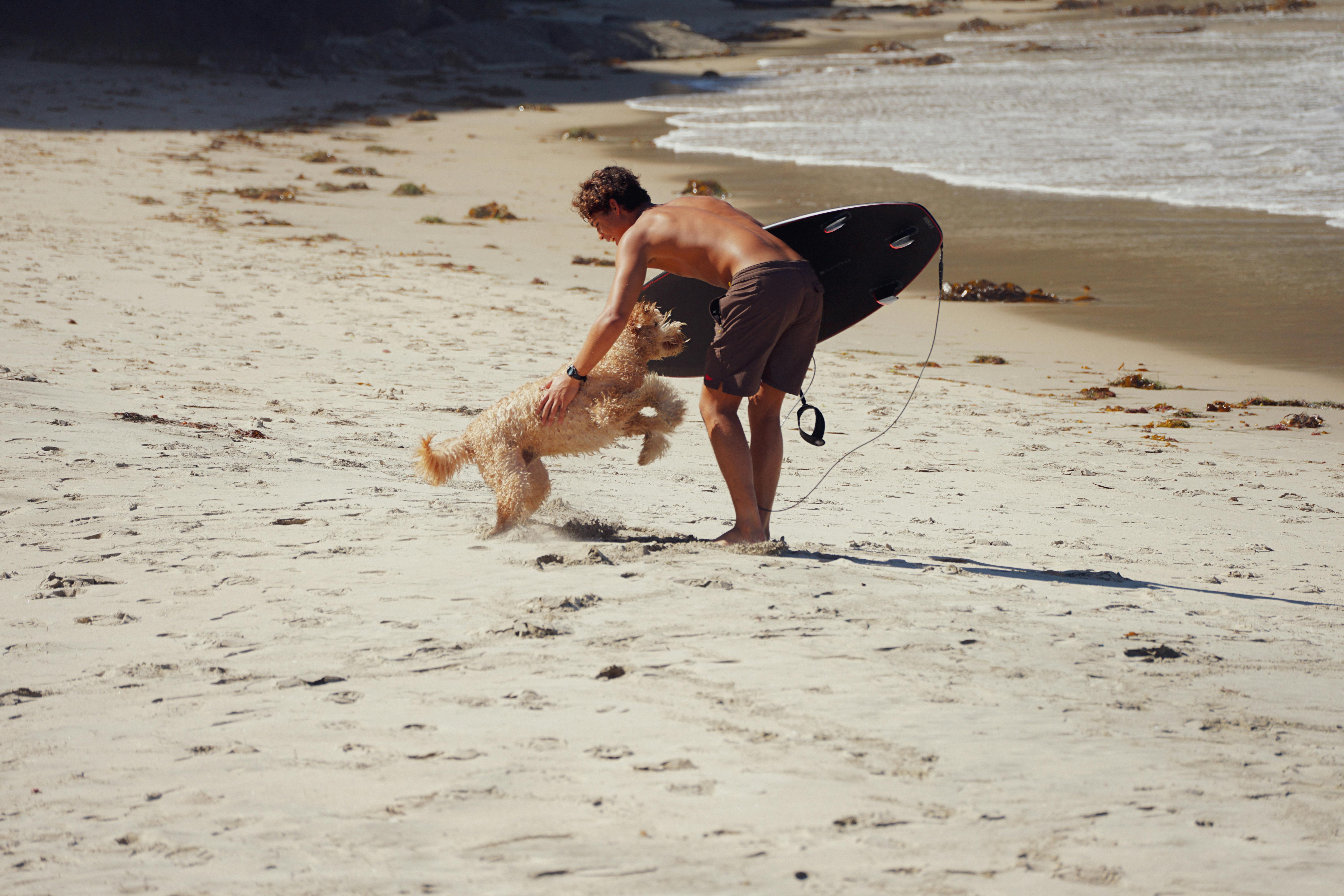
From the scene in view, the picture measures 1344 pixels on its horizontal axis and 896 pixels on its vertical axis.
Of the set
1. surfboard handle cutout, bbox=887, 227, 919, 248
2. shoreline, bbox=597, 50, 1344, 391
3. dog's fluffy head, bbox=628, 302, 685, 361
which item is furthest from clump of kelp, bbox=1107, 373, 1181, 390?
dog's fluffy head, bbox=628, 302, 685, 361

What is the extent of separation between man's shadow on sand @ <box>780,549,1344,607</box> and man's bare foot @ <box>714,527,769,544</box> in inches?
5.2

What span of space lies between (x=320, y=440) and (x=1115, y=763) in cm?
442

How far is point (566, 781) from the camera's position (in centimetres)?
265

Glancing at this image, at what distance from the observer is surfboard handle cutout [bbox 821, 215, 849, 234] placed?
5.08 m

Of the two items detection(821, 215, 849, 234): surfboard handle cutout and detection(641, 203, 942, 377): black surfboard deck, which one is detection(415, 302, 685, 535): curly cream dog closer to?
detection(641, 203, 942, 377): black surfboard deck

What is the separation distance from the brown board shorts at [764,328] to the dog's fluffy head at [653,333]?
19cm

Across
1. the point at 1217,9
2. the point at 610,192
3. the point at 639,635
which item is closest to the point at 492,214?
the point at 610,192

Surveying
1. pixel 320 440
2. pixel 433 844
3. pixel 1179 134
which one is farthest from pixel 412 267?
pixel 1179 134

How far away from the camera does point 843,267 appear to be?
5.28m

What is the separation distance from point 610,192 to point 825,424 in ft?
6.31

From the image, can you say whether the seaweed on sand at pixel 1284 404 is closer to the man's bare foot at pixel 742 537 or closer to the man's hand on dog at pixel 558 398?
the man's bare foot at pixel 742 537

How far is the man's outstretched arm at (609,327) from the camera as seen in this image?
4.05 metres

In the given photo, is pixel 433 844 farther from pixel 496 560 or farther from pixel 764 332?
pixel 764 332

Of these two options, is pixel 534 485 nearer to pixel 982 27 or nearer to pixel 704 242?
pixel 704 242
